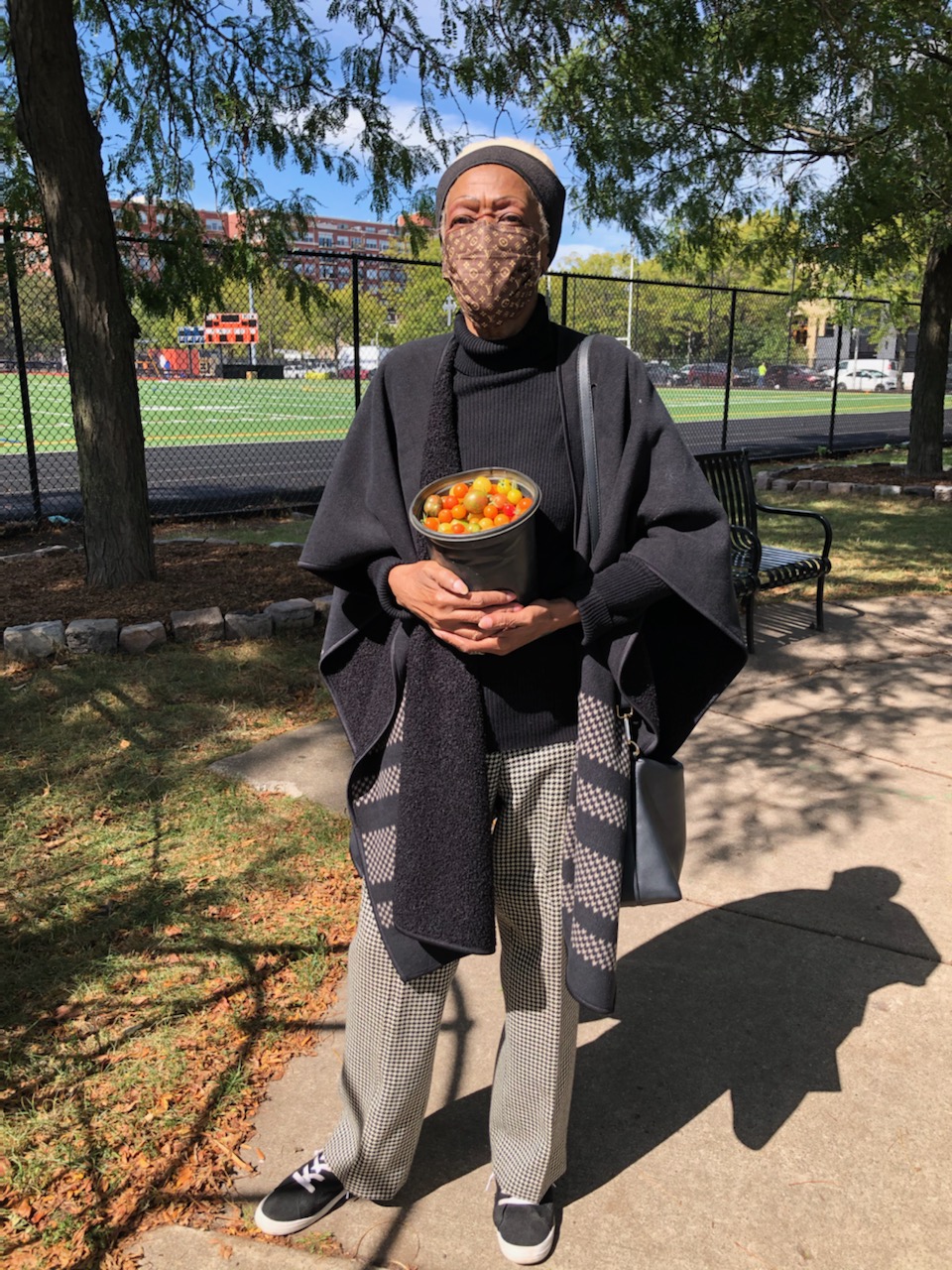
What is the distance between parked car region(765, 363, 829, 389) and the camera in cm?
4997

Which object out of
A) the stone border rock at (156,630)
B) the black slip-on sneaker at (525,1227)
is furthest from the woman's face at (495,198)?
the stone border rock at (156,630)

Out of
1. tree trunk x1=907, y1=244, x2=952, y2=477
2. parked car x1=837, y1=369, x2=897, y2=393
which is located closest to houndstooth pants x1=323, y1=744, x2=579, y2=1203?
tree trunk x1=907, y1=244, x2=952, y2=477

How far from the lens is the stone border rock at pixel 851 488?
11.8m

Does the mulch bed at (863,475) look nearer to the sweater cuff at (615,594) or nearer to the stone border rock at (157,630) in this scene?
the stone border rock at (157,630)

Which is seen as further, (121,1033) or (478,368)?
(121,1033)

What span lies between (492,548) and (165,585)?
5.42 m

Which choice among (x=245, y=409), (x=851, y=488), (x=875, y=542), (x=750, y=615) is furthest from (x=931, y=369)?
(x=245, y=409)

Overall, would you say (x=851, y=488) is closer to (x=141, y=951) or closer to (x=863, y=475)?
(x=863, y=475)

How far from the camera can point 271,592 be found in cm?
672

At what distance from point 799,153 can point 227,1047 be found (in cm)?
1143

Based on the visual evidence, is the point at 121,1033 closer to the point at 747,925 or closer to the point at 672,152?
the point at 747,925

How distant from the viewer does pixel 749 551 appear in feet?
19.6

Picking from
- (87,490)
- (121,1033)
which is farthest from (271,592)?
(121,1033)

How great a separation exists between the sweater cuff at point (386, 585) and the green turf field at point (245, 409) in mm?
18588
